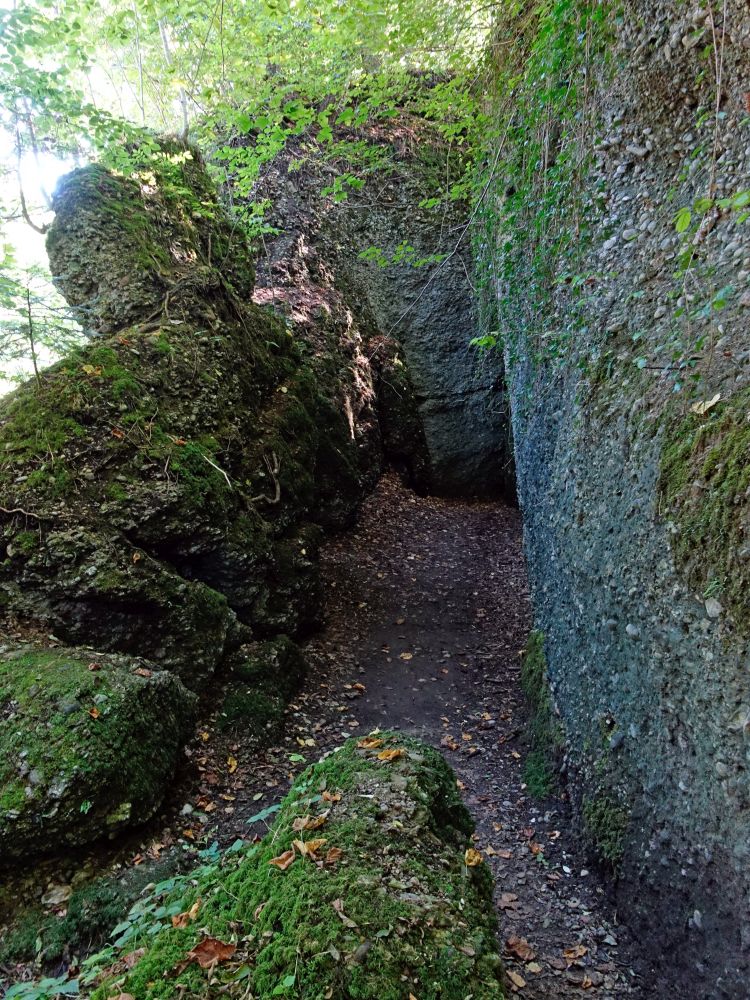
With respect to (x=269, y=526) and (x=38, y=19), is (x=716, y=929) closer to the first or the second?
(x=269, y=526)

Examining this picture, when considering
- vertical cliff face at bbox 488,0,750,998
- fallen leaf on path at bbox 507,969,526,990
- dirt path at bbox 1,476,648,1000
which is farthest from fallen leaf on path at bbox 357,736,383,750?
vertical cliff face at bbox 488,0,750,998

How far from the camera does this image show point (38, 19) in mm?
5441

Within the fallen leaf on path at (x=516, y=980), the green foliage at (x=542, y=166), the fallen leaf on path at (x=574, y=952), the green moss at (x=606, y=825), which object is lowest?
the fallen leaf on path at (x=574, y=952)

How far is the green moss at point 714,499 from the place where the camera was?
2.50 metres

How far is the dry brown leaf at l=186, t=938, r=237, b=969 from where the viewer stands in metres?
2.00

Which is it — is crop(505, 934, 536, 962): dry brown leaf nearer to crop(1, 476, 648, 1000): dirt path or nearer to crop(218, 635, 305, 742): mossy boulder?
crop(1, 476, 648, 1000): dirt path

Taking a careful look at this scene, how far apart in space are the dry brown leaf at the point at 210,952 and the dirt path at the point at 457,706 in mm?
1897

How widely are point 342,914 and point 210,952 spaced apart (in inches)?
19.2

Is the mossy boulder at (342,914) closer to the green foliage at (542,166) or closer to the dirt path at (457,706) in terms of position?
the dirt path at (457,706)

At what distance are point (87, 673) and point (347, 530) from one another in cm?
617

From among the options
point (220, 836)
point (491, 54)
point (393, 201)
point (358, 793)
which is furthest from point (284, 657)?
point (393, 201)

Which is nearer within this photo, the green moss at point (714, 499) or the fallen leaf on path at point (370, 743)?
the green moss at point (714, 499)

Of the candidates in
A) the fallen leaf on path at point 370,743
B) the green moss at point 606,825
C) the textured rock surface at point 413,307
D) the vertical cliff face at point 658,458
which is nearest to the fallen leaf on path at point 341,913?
the fallen leaf on path at point 370,743

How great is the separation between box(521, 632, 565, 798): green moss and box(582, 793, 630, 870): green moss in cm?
69
